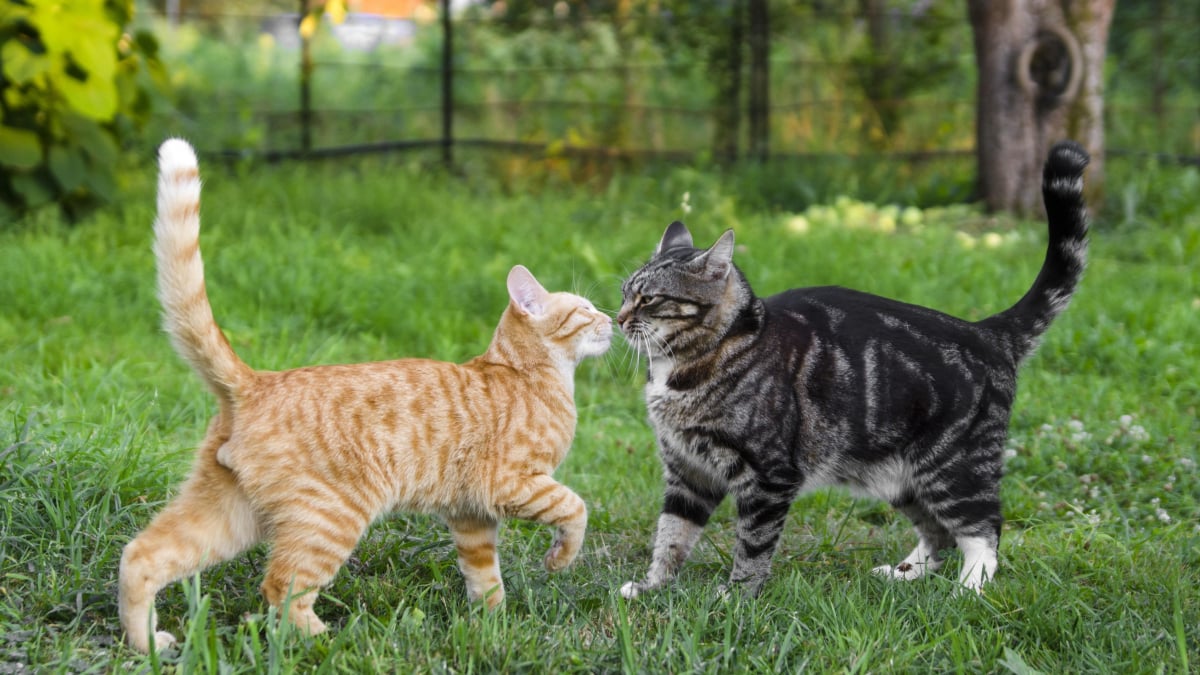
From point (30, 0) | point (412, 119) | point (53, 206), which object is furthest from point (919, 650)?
point (412, 119)

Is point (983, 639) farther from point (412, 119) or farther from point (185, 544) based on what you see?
point (412, 119)

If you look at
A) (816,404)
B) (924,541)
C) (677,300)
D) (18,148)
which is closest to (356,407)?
(677,300)

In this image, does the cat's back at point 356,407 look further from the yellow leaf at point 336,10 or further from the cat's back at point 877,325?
the yellow leaf at point 336,10

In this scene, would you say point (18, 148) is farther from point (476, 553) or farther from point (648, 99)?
point (648, 99)

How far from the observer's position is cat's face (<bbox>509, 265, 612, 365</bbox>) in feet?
12.3

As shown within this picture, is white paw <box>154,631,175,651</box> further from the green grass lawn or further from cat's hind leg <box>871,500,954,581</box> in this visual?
cat's hind leg <box>871,500,954,581</box>

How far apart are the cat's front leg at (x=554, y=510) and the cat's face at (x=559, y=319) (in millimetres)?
471

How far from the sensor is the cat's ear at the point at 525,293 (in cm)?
373

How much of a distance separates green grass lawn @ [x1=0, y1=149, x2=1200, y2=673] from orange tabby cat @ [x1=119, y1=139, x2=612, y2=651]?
147mm

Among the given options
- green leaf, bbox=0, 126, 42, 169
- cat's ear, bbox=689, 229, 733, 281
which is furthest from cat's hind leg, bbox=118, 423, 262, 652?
green leaf, bbox=0, 126, 42, 169

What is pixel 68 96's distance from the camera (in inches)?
256

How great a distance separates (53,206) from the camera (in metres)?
7.18

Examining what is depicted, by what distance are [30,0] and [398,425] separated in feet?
14.3

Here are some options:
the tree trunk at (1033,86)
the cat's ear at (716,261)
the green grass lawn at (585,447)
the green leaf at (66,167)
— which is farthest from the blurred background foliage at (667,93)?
the cat's ear at (716,261)
